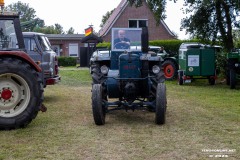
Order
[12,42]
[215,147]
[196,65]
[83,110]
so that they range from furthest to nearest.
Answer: [196,65]
[83,110]
[12,42]
[215,147]

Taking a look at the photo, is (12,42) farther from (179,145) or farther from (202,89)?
(202,89)

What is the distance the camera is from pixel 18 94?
7707 millimetres

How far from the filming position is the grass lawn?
590 cm

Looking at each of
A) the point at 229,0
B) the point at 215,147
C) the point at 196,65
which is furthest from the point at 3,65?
the point at 229,0

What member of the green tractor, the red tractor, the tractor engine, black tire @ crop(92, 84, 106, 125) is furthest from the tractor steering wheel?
the green tractor

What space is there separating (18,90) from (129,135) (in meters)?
2.12

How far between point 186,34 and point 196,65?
8.01 feet

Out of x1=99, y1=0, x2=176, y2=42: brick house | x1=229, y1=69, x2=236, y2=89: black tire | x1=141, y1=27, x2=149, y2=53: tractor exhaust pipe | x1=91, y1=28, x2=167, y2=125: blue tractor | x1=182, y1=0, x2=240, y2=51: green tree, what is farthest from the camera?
x1=99, y1=0, x2=176, y2=42: brick house

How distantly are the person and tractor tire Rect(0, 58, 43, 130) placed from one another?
2330 millimetres

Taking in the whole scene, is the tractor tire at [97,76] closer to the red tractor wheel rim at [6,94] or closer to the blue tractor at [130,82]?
the blue tractor at [130,82]

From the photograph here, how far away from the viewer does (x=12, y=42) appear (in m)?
8.26

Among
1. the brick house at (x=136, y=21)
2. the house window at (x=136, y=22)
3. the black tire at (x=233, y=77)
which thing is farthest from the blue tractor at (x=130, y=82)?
the house window at (x=136, y=22)

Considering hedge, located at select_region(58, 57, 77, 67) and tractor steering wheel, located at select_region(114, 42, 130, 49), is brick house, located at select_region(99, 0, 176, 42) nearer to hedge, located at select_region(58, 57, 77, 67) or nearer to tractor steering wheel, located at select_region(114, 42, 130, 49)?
→ hedge, located at select_region(58, 57, 77, 67)

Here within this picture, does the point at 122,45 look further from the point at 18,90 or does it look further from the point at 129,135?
the point at 129,135
